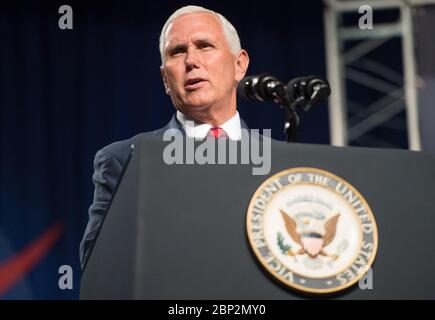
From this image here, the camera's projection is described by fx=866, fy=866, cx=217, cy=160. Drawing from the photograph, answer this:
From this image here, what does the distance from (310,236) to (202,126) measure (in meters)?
0.76

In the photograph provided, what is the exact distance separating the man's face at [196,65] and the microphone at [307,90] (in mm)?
482

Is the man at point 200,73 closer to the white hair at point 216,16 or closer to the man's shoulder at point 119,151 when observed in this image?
the white hair at point 216,16

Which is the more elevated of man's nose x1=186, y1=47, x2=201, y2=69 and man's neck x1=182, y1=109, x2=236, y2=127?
man's nose x1=186, y1=47, x2=201, y2=69

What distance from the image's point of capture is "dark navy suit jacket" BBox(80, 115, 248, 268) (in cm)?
152

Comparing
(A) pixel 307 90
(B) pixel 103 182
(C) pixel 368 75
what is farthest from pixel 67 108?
(A) pixel 307 90

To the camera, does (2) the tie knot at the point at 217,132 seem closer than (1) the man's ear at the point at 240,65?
Yes

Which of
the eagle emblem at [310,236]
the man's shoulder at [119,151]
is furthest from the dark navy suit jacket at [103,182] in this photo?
the eagle emblem at [310,236]

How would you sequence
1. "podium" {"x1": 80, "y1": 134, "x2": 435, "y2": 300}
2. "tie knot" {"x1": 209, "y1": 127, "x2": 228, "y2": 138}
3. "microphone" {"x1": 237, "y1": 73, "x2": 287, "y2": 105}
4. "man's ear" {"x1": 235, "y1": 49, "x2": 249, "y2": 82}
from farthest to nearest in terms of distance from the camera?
1. "man's ear" {"x1": 235, "y1": 49, "x2": 249, "y2": 82}
2. "tie knot" {"x1": 209, "y1": 127, "x2": 228, "y2": 138}
3. "microphone" {"x1": 237, "y1": 73, "x2": 287, "y2": 105}
4. "podium" {"x1": 80, "y1": 134, "x2": 435, "y2": 300}

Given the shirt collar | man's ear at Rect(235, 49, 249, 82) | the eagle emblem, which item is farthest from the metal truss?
the eagle emblem

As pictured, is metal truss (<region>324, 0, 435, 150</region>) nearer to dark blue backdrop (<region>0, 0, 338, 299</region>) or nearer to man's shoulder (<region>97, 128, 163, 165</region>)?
dark blue backdrop (<region>0, 0, 338, 299</region>)

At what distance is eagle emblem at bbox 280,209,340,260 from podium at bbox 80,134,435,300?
0.06 metres

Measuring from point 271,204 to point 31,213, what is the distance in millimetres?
3512

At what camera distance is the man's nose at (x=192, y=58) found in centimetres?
190
